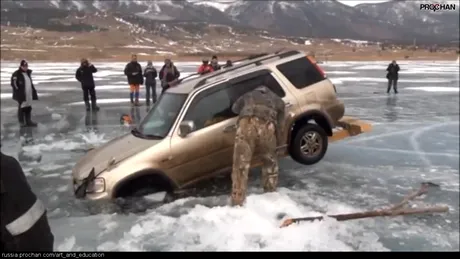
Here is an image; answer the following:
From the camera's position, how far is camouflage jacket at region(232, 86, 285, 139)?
586 cm

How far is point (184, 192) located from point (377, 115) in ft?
27.5

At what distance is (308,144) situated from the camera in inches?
288

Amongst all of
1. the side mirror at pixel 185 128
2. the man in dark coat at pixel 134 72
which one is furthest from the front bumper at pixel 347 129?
the man in dark coat at pixel 134 72

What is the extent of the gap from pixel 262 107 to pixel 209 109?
1.08 m

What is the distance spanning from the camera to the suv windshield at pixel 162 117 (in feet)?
21.5

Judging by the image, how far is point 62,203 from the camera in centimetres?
641

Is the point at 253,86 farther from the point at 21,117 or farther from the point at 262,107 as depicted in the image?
the point at 21,117

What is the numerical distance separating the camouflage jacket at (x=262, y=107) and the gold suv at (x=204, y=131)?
0.71 m

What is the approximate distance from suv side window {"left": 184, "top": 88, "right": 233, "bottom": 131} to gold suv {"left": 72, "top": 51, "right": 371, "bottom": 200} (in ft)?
0.05

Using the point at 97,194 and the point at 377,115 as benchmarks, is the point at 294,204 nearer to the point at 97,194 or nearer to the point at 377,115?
the point at 97,194

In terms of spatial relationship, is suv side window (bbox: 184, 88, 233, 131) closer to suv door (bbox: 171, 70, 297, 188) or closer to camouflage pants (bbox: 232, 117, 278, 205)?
suv door (bbox: 171, 70, 297, 188)

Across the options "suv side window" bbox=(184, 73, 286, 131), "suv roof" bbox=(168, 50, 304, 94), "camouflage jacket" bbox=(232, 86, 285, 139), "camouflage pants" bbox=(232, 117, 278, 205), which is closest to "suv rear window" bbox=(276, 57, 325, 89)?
"suv roof" bbox=(168, 50, 304, 94)

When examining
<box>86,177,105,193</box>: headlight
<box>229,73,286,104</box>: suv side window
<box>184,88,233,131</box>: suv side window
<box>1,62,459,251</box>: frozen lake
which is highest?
<box>229,73,286,104</box>: suv side window

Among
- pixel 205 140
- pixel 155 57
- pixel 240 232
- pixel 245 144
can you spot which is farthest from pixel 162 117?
pixel 155 57
